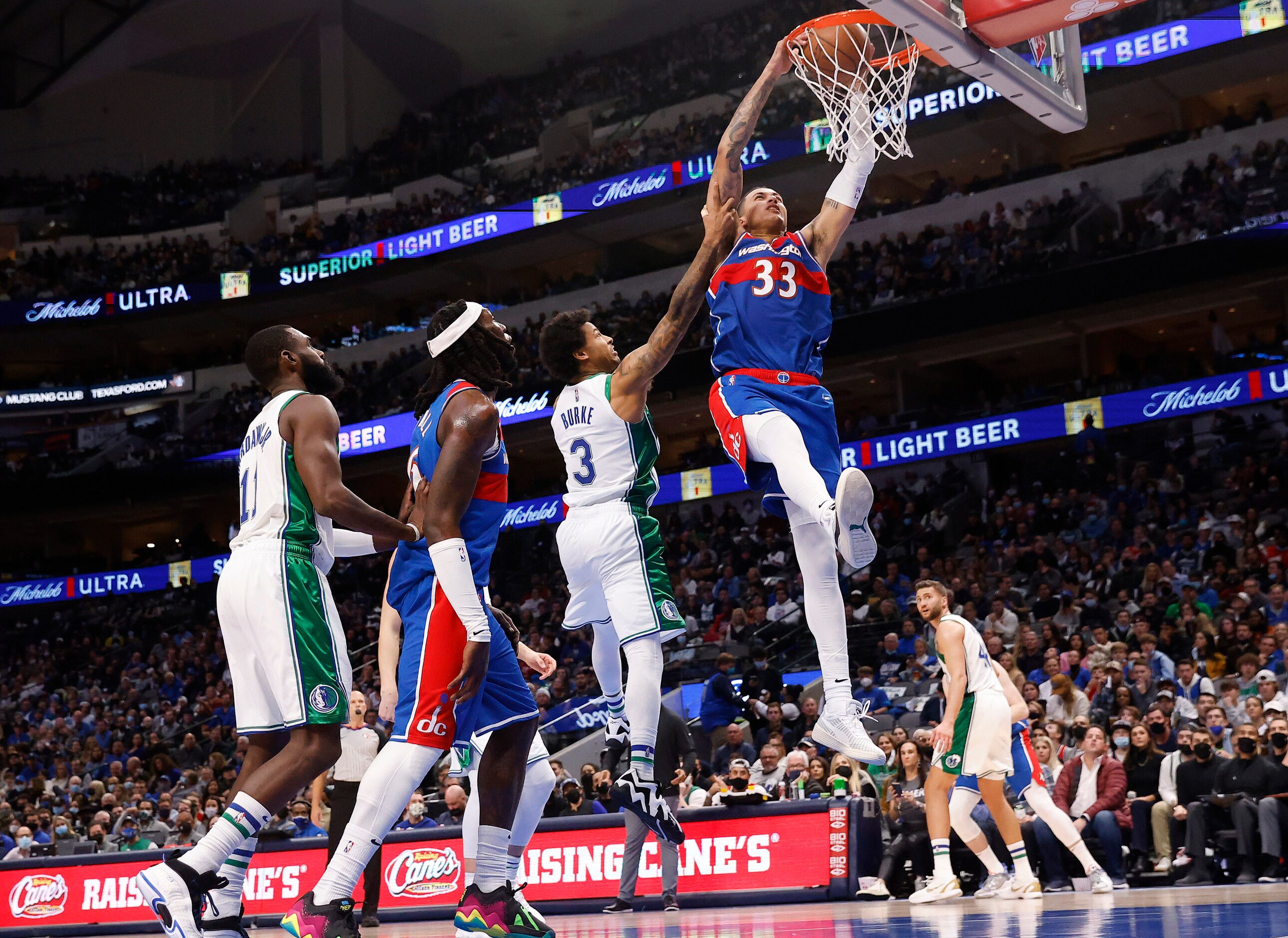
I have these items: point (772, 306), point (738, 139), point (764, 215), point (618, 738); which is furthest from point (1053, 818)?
point (738, 139)

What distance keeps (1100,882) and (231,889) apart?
6.54 m

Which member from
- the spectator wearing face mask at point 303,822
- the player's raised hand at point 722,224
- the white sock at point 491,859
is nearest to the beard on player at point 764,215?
the player's raised hand at point 722,224

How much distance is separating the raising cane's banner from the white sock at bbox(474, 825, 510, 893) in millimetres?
5068

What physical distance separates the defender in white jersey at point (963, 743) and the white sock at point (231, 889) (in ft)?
17.9

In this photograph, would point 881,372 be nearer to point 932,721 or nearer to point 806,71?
point 932,721

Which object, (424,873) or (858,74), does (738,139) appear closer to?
(858,74)

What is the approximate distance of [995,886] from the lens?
947 centimetres

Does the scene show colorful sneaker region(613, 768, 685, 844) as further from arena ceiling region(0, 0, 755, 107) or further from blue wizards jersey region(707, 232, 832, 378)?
arena ceiling region(0, 0, 755, 107)

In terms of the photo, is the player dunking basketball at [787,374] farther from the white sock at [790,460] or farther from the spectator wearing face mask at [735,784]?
the spectator wearing face mask at [735,784]

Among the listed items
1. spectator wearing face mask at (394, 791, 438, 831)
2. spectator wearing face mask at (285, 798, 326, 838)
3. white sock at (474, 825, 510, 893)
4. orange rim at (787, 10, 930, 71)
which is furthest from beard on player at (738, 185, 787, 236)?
spectator wearing face mask at (285, 798, 326, 838)

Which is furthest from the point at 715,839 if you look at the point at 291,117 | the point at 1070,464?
the point at 291,117

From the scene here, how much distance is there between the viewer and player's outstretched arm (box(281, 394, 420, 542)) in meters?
5.01

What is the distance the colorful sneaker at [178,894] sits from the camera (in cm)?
462

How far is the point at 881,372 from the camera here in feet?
97.6
